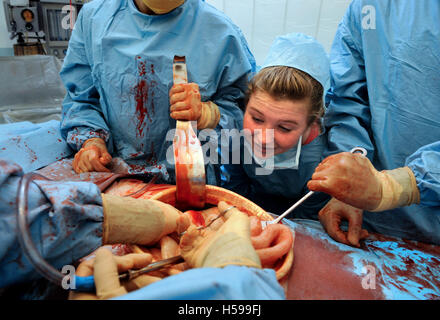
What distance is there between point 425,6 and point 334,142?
0.68 m

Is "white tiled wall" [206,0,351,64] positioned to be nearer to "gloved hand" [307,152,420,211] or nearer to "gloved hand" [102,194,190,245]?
"gloved hand" [307,152,420,211]

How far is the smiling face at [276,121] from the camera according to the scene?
132 centimetres

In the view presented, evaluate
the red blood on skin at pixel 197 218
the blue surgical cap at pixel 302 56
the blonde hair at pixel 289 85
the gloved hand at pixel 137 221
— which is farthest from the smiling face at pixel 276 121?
the gloved hand at pixel 137 221

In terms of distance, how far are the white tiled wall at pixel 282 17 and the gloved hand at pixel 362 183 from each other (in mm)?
1874

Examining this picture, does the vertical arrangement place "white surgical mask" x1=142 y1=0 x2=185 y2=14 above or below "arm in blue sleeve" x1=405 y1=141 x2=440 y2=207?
above

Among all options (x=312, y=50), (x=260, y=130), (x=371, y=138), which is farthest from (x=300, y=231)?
(x=312, y=50)

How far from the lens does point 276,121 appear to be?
1.32m

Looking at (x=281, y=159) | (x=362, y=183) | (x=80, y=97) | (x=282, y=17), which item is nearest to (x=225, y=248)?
(x=362, y=183)

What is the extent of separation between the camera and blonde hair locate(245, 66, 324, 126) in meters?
→ 1.32

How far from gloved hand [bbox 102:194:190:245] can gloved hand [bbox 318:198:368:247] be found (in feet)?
2.03

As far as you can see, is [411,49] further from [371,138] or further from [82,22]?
[82,22]

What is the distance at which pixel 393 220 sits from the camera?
1336mm

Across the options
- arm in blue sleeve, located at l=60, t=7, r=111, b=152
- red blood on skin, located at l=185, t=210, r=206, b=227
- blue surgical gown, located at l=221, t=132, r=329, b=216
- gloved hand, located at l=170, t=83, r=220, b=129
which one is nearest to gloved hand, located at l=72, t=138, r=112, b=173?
arm in blue sleeve, located at l=60, t=7, r=111, b=152

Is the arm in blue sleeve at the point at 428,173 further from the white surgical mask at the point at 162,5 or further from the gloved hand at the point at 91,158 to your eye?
the gloved hand at the point at 91,158
